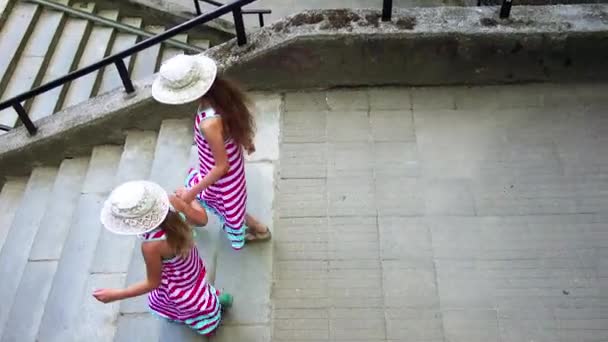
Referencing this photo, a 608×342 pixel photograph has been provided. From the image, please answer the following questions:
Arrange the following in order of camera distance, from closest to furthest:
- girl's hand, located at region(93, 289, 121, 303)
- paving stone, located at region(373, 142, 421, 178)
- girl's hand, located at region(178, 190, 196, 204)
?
girl's hand, located at region(93, 289, 121, 303) → girl's hand, located at region(178, 190, 196, 204) → paving stone, located at region(373, 142, 421, 178)

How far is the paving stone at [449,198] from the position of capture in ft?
13.1

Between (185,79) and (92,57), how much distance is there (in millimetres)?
4761

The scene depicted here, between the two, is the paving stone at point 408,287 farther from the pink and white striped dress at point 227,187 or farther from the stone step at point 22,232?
the stone step at point 22,232

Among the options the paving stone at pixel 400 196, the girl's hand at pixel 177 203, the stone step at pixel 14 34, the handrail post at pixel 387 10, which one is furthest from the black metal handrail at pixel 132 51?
the stone step at pixel 14 34

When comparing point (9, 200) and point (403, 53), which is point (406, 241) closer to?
point (403, 53)

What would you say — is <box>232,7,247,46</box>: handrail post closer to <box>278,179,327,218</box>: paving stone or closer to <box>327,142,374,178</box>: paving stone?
<box>327,142,374,178</box>: paving stone

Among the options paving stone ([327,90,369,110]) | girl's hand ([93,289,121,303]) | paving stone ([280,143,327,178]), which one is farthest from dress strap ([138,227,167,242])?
paving stone ([327,90,369,110])

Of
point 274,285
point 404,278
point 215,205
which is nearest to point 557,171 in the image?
point 404,278

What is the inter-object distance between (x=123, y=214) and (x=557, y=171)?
310 centimetres

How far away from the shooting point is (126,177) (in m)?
4.61

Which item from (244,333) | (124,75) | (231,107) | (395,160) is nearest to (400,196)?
(395,160)

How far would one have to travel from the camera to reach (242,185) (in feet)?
11.4

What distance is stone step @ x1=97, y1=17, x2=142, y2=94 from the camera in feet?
22.5

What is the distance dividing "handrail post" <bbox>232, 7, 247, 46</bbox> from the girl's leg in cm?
149
